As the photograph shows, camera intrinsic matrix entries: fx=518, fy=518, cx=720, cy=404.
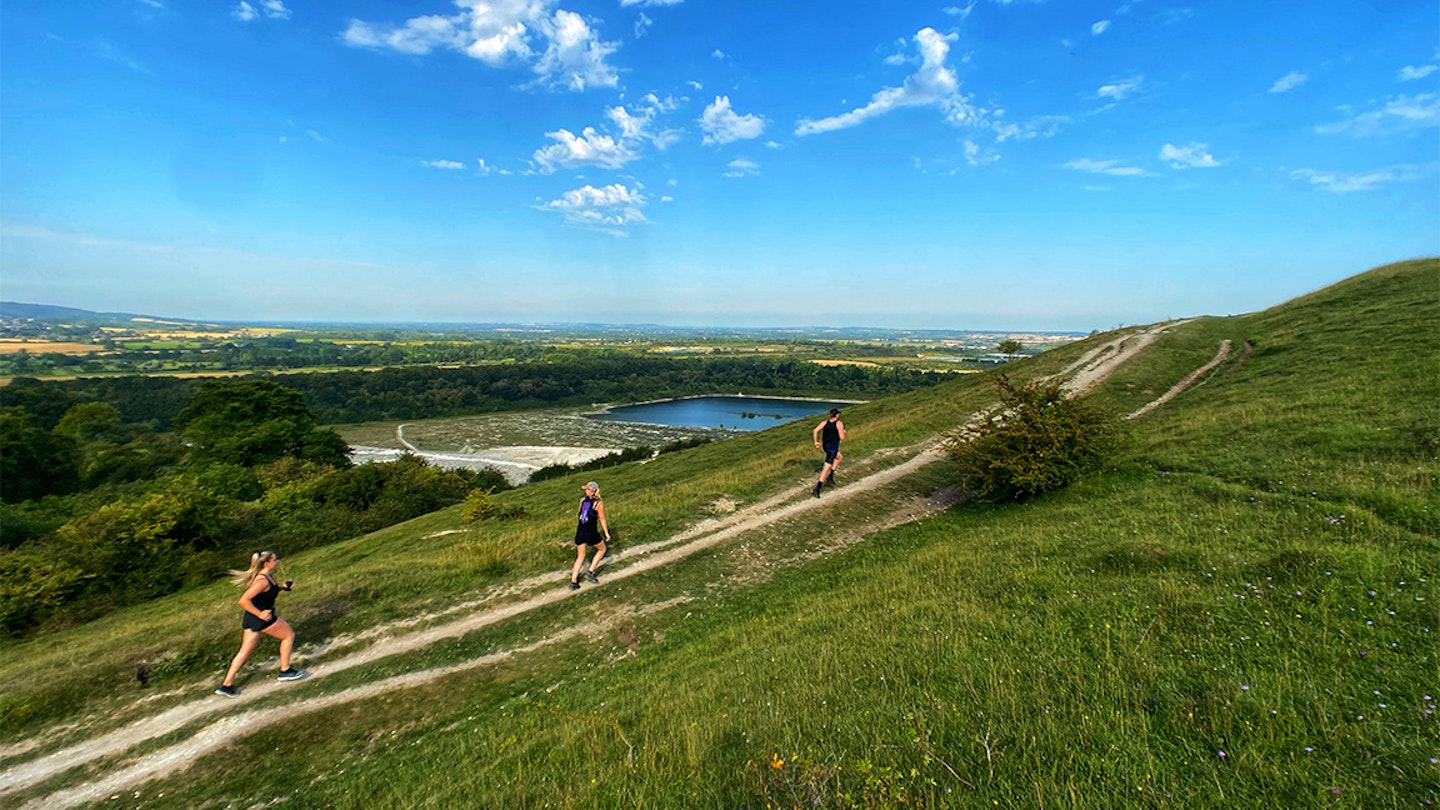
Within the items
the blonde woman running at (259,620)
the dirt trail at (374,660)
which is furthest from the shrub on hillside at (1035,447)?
the blonde woman running at (259,620)

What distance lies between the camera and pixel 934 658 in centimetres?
641

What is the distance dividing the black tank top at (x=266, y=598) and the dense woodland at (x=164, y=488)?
16663 mm

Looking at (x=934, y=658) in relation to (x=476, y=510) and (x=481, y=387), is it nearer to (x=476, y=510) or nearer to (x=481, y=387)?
(x=476, y=510)

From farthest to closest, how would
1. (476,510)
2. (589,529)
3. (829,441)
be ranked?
(476,510) < (829,441) < (589,529)

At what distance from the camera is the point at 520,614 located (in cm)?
1123

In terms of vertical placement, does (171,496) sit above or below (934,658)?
below

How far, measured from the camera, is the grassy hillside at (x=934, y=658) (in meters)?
4.16

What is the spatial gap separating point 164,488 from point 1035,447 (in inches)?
1770

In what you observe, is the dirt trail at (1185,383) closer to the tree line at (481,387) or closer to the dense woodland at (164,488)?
the dense woodland at (164,488)

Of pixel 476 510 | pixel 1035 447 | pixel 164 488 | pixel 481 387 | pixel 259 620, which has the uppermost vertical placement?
pixel 1035 447

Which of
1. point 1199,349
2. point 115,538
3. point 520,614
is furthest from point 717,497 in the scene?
point 1199,349

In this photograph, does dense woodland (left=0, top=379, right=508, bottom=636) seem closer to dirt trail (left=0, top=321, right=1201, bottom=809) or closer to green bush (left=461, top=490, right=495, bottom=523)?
green bush (left=461, top=490, right=495, bottom=523)

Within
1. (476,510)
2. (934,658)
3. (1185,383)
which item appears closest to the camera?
(934,658)

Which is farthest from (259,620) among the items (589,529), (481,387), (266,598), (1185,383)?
(481,387)
